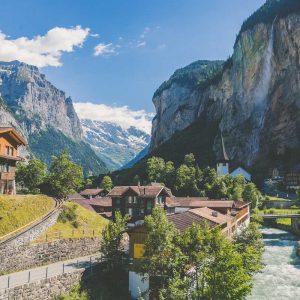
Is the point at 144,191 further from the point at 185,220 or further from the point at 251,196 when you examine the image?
the point at 251,196

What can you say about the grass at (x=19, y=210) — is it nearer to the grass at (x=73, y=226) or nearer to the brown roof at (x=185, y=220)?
the grass at (x=73, y=226)

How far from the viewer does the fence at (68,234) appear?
48934mm

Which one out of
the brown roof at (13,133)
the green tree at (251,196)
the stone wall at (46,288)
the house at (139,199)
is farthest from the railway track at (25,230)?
the green tree at (251,196)

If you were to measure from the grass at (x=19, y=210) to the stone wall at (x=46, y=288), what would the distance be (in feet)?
26.9

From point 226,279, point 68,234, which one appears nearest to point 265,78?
point 68,234

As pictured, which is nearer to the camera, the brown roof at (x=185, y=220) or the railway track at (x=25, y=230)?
the railway track at (x=25, y=230)

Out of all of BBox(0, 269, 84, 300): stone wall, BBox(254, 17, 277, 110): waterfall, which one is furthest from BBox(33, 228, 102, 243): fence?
BBox(254, 17, 277, 110): waterfall

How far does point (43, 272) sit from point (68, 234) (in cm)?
1142

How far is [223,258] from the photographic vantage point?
117ft

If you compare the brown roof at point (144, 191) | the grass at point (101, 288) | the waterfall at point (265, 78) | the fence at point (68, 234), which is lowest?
the grass at point (101, 288)

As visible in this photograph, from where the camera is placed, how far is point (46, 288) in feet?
127

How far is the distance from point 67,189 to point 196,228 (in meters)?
36.6

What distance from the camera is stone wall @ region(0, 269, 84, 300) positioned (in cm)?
3487

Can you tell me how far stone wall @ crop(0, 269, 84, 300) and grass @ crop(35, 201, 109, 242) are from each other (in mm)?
7611
